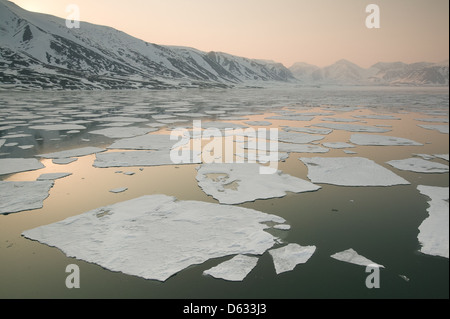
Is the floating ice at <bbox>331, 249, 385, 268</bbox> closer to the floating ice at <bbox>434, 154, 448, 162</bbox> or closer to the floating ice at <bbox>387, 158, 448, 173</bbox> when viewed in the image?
the floating ice at <bbox>387, 158, 448, 173</bbox>

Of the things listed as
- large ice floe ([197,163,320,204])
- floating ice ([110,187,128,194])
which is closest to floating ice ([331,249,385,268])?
large ice floe ([197,163,320,204])

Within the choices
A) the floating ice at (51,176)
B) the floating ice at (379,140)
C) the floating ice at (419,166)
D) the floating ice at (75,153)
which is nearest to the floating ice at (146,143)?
the floating ice at (75,153)

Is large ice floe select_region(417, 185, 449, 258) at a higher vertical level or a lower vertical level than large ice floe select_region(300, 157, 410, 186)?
lower

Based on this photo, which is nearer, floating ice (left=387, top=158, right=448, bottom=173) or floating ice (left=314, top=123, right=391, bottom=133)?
floating ice (left=387, top=158, right=448, bottom=173)

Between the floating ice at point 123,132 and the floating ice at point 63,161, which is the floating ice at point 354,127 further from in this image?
the floating ice at point 63,161
